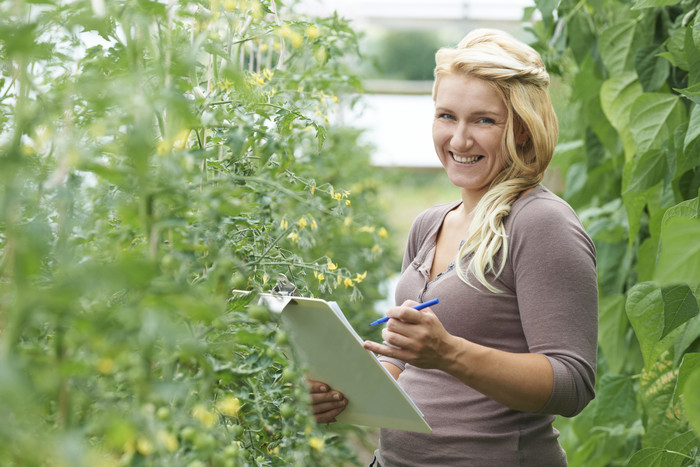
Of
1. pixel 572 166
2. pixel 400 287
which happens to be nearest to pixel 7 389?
pixel 400 287

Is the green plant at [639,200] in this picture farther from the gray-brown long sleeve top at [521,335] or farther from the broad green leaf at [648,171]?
the gray-brown long sleeve top at [521,335]

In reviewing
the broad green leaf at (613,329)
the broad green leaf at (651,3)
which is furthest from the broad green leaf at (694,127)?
the broad green leaf at (613,329)

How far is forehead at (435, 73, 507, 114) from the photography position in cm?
109

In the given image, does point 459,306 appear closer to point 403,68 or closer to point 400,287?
point 400,287

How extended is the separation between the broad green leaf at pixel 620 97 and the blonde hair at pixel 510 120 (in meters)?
0.37

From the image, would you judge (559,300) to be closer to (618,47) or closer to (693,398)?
(693,398)

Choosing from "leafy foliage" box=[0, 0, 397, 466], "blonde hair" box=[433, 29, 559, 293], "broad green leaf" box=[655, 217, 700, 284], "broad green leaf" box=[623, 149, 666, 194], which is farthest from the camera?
"broad green leaf" box=[623, 149, 666, 194]

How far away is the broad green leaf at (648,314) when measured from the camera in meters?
1.16

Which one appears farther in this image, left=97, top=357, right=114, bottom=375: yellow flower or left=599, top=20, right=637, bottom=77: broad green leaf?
left=599, top=20, right=637, bottom=77: broad green leaf

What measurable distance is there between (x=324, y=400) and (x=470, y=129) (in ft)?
1.54

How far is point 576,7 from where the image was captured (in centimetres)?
159

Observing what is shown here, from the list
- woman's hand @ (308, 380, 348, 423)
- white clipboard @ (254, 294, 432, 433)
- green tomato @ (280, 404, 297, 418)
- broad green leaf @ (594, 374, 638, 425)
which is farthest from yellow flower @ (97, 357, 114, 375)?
broad green leaf @ (594, 374, 638, 425)

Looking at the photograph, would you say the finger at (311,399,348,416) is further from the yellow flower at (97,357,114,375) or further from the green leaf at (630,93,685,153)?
the green leaf at (630,93,685,153)

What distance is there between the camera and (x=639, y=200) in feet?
4.33
